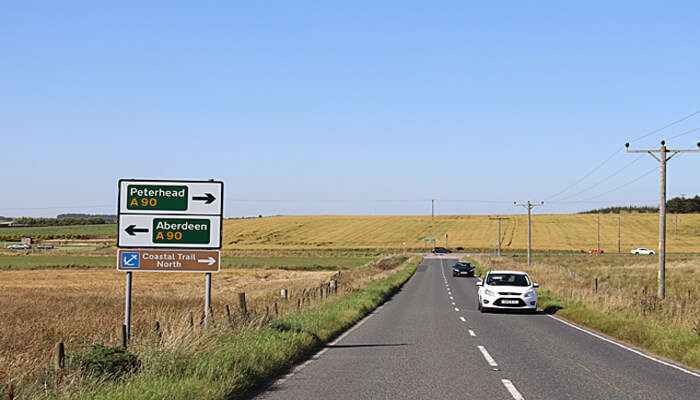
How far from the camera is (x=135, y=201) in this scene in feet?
44.6

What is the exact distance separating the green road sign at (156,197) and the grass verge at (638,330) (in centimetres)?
1010

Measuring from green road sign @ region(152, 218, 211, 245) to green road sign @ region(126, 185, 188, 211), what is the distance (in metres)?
0.27

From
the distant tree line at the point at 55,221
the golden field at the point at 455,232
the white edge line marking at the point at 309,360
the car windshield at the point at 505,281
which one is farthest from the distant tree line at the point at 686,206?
the white edge line marking at the point at 309,360

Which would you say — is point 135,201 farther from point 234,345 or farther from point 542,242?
point 542,242

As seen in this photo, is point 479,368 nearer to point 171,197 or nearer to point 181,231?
point 181,231

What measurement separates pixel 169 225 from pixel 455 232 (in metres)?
132

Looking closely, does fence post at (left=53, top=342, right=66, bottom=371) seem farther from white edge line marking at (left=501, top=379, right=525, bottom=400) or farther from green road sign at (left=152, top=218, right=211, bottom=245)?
white edge line marking at (left=501, top=379, right=525, bottom=400)

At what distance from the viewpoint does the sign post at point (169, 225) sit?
533 inches

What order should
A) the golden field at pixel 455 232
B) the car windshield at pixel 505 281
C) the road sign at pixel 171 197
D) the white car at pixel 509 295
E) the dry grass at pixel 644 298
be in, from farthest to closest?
the golden field at pixel 455 232 → the car windshield at pixel 505 281 → the white car at pixel 509 295 → the dry grass at pixel 644 298 → the road sign at pixel 171 197

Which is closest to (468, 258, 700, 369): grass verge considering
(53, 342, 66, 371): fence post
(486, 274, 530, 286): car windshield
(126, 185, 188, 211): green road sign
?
(486, 274, 530, 286): car windshield

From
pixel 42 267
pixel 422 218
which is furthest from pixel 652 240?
pixel 42 267

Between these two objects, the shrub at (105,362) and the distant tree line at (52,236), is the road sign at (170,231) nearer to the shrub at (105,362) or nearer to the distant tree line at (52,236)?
the shrub at (105,362)

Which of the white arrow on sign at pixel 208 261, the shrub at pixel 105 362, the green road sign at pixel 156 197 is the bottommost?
the shrub at pixel 105 362

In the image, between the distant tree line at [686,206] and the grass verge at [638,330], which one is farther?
the distant tree line at [686,206]
